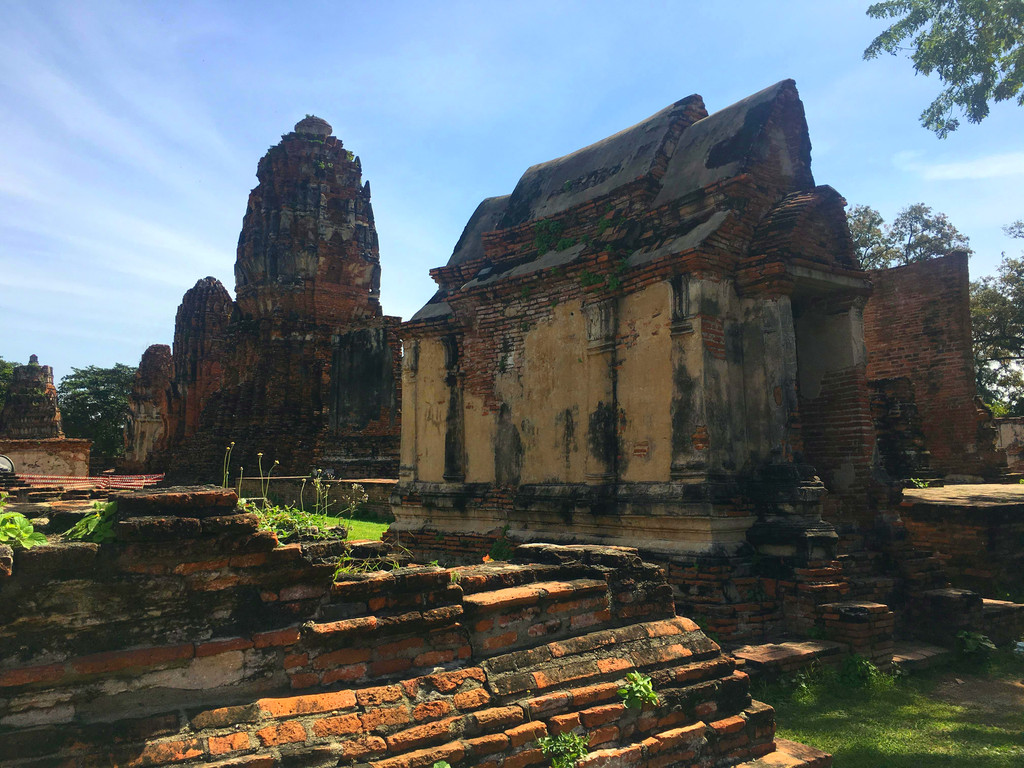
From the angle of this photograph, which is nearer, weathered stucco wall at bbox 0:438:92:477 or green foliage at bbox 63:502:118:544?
green foliage at bbox 63:502:118:544

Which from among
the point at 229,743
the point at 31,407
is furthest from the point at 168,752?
the point at 31,407

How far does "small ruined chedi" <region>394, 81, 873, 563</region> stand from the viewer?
6641 millimetres

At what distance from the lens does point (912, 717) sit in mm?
4828

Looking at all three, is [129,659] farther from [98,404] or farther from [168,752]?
[98,404]

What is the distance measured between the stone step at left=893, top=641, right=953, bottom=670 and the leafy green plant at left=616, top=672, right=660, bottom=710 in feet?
11.1

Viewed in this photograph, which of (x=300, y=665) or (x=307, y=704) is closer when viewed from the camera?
(x=307, y=704)

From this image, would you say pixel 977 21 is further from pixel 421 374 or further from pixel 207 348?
pixel 207 348

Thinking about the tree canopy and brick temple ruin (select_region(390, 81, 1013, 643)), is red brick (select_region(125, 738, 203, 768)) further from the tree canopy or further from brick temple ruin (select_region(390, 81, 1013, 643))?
the tree canopy

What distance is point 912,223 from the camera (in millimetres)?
26891

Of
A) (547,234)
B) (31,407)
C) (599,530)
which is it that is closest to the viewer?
(599,530)

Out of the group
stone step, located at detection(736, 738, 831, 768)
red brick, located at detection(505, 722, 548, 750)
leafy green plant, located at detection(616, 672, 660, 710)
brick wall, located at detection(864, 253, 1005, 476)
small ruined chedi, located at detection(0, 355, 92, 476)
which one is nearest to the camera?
red brick, located at detection(505, 722, 548, 750)

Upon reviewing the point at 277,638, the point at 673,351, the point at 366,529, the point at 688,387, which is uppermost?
the point at 673,351

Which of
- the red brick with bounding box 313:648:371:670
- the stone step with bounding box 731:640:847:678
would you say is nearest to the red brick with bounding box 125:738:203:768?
the red brick with bounding box 313:648:371:670

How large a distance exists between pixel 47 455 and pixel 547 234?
19495 mm
